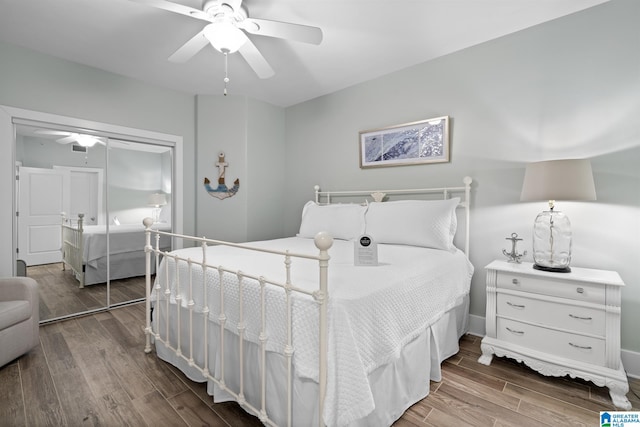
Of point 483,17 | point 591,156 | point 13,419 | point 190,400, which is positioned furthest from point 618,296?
point 13,419

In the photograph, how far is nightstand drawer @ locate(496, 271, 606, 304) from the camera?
1.83 meters

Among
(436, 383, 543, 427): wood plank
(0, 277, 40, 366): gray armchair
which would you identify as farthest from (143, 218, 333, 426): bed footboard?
(436, 383, 543, 427): wood plank

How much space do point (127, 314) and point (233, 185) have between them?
5.88 ft

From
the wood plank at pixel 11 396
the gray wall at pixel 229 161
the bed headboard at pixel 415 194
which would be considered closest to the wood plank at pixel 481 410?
the bed headboard at pixel 415 194

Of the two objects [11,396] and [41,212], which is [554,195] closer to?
[11,396]

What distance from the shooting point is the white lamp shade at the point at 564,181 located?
188 centimetres

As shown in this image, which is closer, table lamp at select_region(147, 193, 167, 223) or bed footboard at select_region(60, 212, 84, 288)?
bed footboard at select_region(60, 212, 84, 288)

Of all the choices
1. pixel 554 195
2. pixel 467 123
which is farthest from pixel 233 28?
pixel 554 195

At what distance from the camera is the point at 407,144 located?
3.05m

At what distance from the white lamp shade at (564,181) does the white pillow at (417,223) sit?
1.96 ft

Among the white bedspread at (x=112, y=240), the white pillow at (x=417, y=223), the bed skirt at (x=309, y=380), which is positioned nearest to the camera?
the bed skirt at (x=309, y=380)

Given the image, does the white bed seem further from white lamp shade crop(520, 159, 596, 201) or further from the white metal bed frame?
white lamp shade crop(520, 159, 596, 201)

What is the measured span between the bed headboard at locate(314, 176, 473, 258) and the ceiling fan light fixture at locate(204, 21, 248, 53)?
1.89 metres

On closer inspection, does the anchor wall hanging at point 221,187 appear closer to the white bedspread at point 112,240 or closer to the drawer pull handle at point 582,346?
the white bedspread at point 112,240
